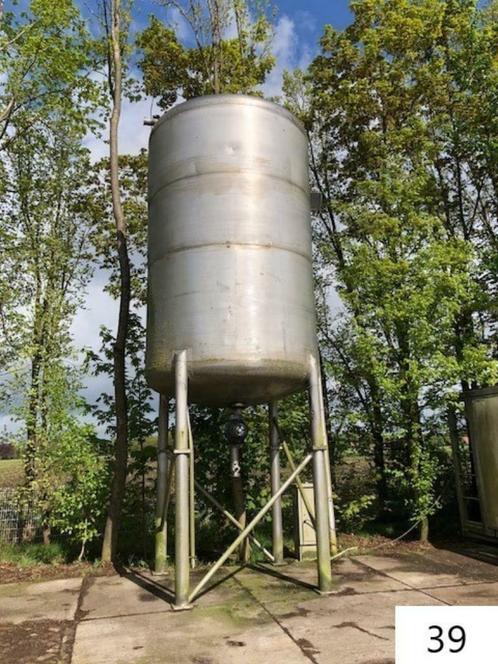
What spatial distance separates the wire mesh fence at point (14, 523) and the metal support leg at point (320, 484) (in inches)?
256

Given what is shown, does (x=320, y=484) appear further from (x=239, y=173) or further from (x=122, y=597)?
(x=239, y=173)

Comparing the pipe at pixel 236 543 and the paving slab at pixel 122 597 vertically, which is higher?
the pipe at pixel 236 543

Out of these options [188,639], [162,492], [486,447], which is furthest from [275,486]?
[486,447]

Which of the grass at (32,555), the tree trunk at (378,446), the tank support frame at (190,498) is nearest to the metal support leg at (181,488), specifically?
the tank support frame at (190,498)

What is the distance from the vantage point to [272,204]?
6891mm

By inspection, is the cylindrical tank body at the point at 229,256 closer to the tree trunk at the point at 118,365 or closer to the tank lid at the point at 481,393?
the tree trunk at the point at 118,365

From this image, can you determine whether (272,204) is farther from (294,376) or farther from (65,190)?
(65,190)

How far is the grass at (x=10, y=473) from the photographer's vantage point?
10953mm

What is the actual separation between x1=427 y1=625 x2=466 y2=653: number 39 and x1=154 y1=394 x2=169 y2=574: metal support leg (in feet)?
16.8

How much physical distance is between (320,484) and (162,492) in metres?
2.51

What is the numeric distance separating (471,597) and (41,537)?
8.30 metres

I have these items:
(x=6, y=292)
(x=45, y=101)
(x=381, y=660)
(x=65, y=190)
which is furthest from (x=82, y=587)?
(x=45, y=101)

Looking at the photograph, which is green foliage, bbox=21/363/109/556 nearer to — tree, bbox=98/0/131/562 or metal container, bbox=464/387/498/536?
tree, bbox=98/0/131/562

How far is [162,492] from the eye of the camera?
7.81 m
